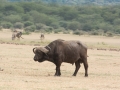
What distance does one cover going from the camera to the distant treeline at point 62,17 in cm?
8789

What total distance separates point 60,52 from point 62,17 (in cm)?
8370

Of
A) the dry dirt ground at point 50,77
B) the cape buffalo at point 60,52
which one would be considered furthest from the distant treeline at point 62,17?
the cape buffalo at point 60,52

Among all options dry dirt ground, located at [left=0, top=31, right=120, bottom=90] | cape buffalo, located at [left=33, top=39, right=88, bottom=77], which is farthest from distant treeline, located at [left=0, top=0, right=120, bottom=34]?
cape buffalo, located at [left=33, top=39, right=88, bottom=77]

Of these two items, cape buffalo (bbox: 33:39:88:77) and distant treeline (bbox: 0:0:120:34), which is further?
distant treeline (bbox: 0:0:120:34)

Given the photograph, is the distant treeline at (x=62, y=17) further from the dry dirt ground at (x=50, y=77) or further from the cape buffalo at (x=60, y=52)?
the cape buffalo at (x=60, y=52)

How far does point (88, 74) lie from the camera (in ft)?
70.0

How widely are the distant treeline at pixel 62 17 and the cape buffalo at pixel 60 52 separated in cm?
5964

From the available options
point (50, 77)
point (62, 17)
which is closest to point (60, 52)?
point (50, 77)

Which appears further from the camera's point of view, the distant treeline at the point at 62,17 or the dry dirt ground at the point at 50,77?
the distant treeline at the point at 62,17

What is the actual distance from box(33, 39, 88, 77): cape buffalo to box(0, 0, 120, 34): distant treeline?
59643 millimetres

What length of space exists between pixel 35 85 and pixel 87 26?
7304cm

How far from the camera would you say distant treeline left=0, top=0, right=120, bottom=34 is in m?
87.9

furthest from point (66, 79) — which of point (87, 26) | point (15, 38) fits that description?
point (87, 26)

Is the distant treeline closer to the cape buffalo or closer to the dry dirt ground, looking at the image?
the dry dirt ground
